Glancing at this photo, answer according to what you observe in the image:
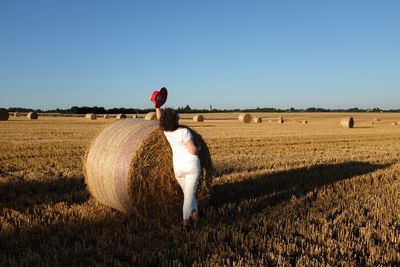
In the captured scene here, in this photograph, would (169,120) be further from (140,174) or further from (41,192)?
(41,192)

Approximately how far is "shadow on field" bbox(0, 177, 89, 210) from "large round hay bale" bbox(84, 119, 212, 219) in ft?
2.31

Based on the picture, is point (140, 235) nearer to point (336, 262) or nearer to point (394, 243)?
point (336, 262)

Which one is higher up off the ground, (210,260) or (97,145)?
(97,145)

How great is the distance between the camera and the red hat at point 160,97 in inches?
263

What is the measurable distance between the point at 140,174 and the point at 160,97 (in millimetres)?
1256

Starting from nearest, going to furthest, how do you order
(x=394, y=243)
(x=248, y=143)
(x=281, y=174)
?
(x=394, y=243) → (x=281, y=174) → (x=248, y=143)

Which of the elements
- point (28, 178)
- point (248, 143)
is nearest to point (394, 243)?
point (28, 178)

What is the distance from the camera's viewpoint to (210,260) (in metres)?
4.52

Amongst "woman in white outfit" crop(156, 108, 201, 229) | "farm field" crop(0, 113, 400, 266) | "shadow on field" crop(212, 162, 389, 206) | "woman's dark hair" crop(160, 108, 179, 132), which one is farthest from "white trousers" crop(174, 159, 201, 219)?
"shadow on field" crop(212, 162, 389, 206)

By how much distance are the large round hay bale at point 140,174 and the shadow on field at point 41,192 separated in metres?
0.71

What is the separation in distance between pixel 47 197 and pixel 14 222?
4.80ft

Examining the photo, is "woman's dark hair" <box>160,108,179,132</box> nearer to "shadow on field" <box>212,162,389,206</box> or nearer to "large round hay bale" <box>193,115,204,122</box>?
"shadow on field" <box>212,162,389,206</box>

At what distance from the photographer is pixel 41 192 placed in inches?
314

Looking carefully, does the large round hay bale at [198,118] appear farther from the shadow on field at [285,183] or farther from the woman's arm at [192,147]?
the woman's arm at [192,147]
